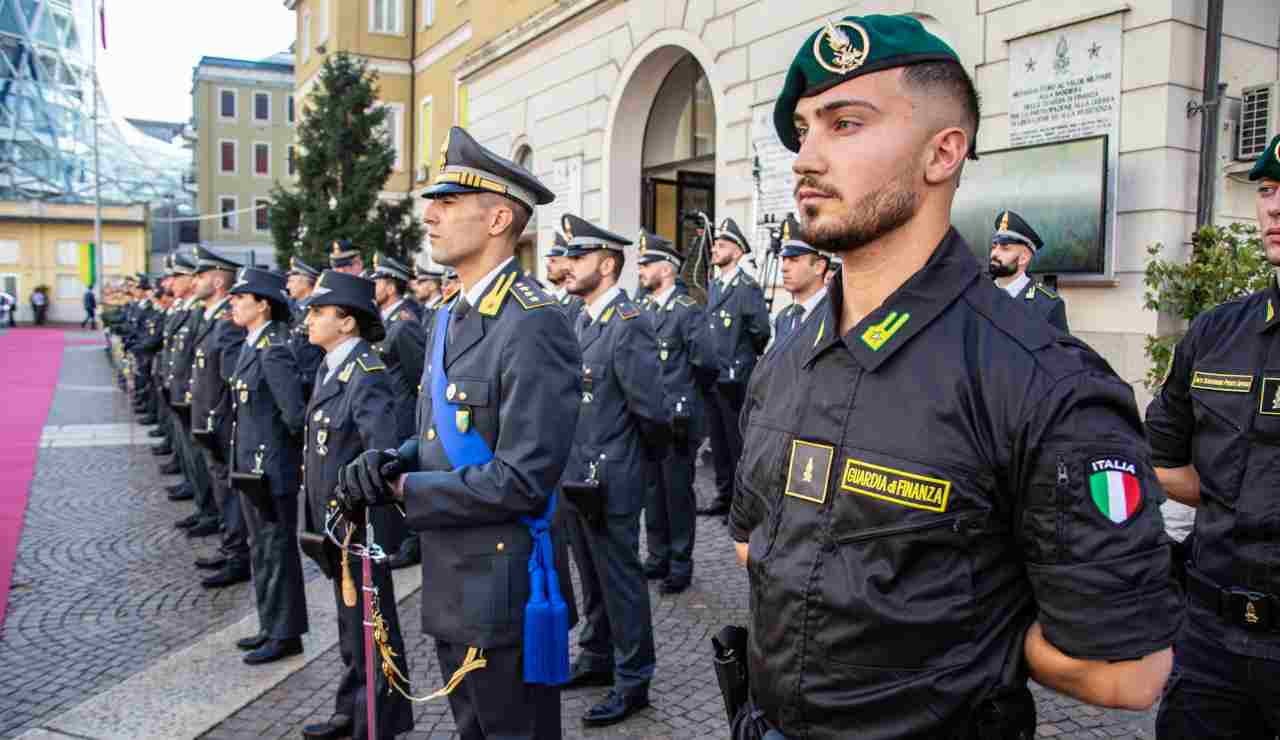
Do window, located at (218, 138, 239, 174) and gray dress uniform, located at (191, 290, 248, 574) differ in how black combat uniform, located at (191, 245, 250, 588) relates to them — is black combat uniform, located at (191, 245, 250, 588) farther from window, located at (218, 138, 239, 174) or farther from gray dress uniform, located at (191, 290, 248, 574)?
window, located at (218, 138, 239, 174)

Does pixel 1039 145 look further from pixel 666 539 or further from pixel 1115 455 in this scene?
pixel 1115 455

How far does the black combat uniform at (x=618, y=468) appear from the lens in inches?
174

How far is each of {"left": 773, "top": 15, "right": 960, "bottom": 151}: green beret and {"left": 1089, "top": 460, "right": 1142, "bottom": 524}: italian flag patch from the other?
0.72 m

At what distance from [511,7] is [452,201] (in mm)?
17264

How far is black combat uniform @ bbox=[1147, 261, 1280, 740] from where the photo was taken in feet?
8.14

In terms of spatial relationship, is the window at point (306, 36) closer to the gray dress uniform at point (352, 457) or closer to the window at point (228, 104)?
the window at point (228, 104)

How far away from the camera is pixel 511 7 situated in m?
19.1

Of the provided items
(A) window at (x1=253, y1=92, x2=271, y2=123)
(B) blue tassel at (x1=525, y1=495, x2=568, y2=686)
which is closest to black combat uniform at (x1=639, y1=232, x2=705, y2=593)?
(B) blue tassel at (x1=525, y1=495, x2=568, y2=686)

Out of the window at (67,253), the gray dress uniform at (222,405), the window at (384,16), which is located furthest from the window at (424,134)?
the window at (67,253)

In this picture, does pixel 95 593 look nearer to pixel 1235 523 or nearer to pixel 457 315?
pixel 457 315

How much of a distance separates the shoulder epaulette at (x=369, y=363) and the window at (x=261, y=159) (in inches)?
2516

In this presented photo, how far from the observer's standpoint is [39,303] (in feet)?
160

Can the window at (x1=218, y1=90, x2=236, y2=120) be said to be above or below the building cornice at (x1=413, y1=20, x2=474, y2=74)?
above

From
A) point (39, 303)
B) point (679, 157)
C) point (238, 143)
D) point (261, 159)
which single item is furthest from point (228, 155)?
point (679, 157)
